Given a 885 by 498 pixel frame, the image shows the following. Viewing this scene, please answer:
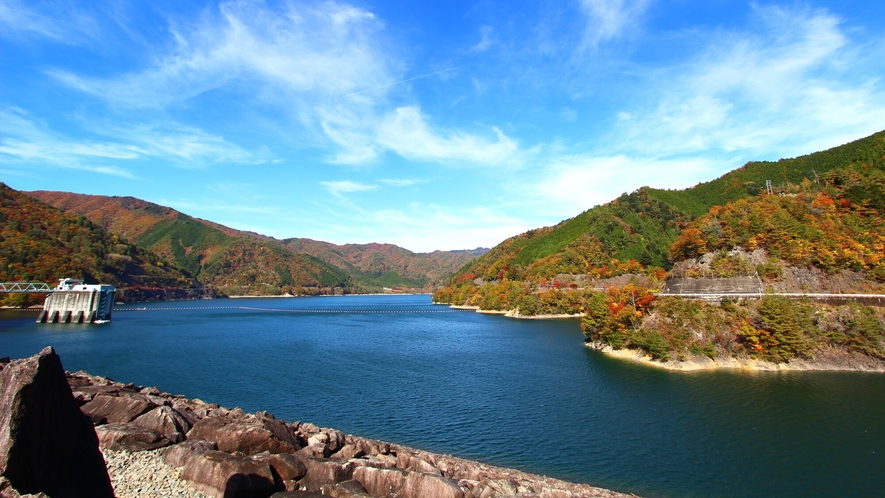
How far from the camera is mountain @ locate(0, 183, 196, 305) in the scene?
111 metres

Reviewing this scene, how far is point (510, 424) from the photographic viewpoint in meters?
27.1

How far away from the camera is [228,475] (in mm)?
12969

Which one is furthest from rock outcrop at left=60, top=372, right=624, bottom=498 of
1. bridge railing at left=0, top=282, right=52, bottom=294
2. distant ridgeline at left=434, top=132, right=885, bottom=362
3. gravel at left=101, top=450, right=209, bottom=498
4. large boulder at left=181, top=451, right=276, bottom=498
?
bridge railing at left=0, top=282, right=52, bottom=294

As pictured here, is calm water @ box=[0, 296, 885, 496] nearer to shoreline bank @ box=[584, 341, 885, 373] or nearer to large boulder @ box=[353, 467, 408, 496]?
shoreline bank @ box=[584, 341, 885, 373]

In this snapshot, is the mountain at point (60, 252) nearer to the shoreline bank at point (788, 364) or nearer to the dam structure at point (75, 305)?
the dam structure at point (75, 305)

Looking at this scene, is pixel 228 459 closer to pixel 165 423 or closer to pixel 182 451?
pixel 182 451

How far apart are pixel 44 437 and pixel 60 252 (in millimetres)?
155312

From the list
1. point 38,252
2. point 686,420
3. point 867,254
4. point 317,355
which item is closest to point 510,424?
point 686,420

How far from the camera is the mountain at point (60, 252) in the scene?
4380 inches

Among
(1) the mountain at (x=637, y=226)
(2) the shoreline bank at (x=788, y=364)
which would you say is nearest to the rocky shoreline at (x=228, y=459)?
(2) the shoreline bank at (x=788, y=364)

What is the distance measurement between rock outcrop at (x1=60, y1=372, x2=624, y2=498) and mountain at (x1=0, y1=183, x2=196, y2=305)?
12292 centimetres

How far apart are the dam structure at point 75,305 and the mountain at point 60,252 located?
26.6m

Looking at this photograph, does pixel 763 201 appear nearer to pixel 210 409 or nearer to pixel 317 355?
pixel 317 355

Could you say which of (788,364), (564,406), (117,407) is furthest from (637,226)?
(117,407)
